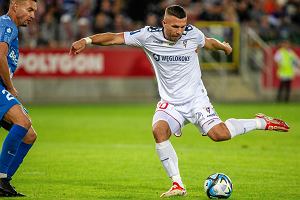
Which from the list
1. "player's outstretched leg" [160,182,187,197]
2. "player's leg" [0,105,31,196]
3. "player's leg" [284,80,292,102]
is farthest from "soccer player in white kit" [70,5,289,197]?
"player's leg" [284,80,292,102]

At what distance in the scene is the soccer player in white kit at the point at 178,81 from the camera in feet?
32.2

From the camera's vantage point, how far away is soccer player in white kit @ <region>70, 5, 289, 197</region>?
9.80 metres

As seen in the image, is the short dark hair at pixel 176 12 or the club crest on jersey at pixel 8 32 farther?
the short dark hair at pixel 176 12

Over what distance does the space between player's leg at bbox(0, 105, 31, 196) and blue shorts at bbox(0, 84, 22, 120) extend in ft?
0.05

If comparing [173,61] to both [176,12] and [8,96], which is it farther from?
[8,96]

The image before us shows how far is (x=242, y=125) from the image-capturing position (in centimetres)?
1011

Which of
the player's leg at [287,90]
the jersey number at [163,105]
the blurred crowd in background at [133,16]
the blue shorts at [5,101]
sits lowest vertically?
the player's leg at [287,90]

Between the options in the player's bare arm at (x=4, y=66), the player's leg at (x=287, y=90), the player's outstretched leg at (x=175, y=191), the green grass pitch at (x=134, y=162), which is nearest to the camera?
the player's bare arm at (x=4, y=66)

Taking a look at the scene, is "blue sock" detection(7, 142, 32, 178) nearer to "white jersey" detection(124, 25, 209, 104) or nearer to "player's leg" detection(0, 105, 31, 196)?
"player's leg" detection(0, 105, 31, 196)

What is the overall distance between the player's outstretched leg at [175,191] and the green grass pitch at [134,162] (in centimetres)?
12

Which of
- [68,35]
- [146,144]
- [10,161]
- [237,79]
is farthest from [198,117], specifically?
[237,79]

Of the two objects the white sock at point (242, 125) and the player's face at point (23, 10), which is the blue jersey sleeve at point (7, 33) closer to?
the player's face at point (23, 10)

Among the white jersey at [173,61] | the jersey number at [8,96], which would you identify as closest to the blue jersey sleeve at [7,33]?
the jersey number at [8,96]

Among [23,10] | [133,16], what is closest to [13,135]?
[23,10]
